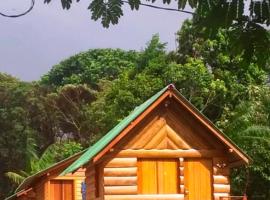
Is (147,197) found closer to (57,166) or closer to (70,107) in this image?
(57,166)

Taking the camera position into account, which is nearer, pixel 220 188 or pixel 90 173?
pixel 220 188

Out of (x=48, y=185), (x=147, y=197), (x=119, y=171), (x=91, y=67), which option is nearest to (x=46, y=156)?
(x=48, y=185)

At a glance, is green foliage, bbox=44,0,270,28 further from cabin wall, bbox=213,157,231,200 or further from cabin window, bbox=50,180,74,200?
cabin window, bbox=50,180,74,200

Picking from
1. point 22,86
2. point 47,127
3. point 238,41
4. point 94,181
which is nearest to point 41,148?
point 47,127

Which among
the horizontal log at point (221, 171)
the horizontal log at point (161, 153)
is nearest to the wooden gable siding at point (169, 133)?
the horizontal log at point (161, 153)

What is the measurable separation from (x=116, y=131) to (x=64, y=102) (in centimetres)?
2593

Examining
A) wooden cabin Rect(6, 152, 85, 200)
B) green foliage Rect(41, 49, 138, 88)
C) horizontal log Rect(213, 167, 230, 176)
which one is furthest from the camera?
green foliage Rect(41, 49, 138, 88)

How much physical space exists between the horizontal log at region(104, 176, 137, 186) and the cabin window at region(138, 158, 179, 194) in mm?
183

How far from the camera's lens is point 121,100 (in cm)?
2981

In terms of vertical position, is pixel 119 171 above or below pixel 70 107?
below

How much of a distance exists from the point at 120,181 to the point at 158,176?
995 mm

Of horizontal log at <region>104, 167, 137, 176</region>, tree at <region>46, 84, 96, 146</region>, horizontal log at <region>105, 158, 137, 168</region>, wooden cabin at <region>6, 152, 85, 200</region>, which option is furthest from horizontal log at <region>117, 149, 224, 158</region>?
tree at <region>46, 84, 96, 146</region>

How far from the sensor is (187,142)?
17672 mm

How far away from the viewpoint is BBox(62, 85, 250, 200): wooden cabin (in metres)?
17.1
